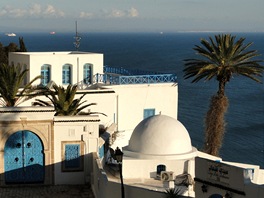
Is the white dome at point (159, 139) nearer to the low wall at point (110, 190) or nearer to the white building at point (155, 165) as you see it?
the white building at point (155, 165)

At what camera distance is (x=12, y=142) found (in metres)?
23.2

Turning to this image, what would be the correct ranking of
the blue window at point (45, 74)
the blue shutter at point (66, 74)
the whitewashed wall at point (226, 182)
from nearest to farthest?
1. the whitewashed wall at point (226, 182)
2. the blue window at point (45, 74)
3. the blue shutter at point (66, 74)

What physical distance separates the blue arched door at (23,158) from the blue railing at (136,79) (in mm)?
10713

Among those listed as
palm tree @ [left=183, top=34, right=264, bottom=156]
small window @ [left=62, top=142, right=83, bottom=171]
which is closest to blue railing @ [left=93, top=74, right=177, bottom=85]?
palm tree @ [left=183, top=34, right=264, bottom=156]

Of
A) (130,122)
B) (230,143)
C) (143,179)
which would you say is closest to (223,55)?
(130,122)

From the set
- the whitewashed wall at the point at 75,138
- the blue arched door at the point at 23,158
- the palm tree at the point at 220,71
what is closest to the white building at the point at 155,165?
the whitewashed wall at the point at 75,138

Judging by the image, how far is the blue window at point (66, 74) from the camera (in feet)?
114

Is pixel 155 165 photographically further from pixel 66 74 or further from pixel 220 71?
pixel 66 74

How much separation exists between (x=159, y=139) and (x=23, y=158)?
5.67m

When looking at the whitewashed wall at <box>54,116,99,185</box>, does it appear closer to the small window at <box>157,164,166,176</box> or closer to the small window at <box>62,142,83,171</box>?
the small window at <box>62,142,83,171</box>

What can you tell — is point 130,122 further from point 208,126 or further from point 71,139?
point 71,139

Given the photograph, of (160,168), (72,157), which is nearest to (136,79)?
(72,157)

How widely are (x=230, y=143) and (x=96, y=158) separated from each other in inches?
1520

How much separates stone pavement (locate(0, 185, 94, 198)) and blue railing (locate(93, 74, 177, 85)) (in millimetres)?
11206
